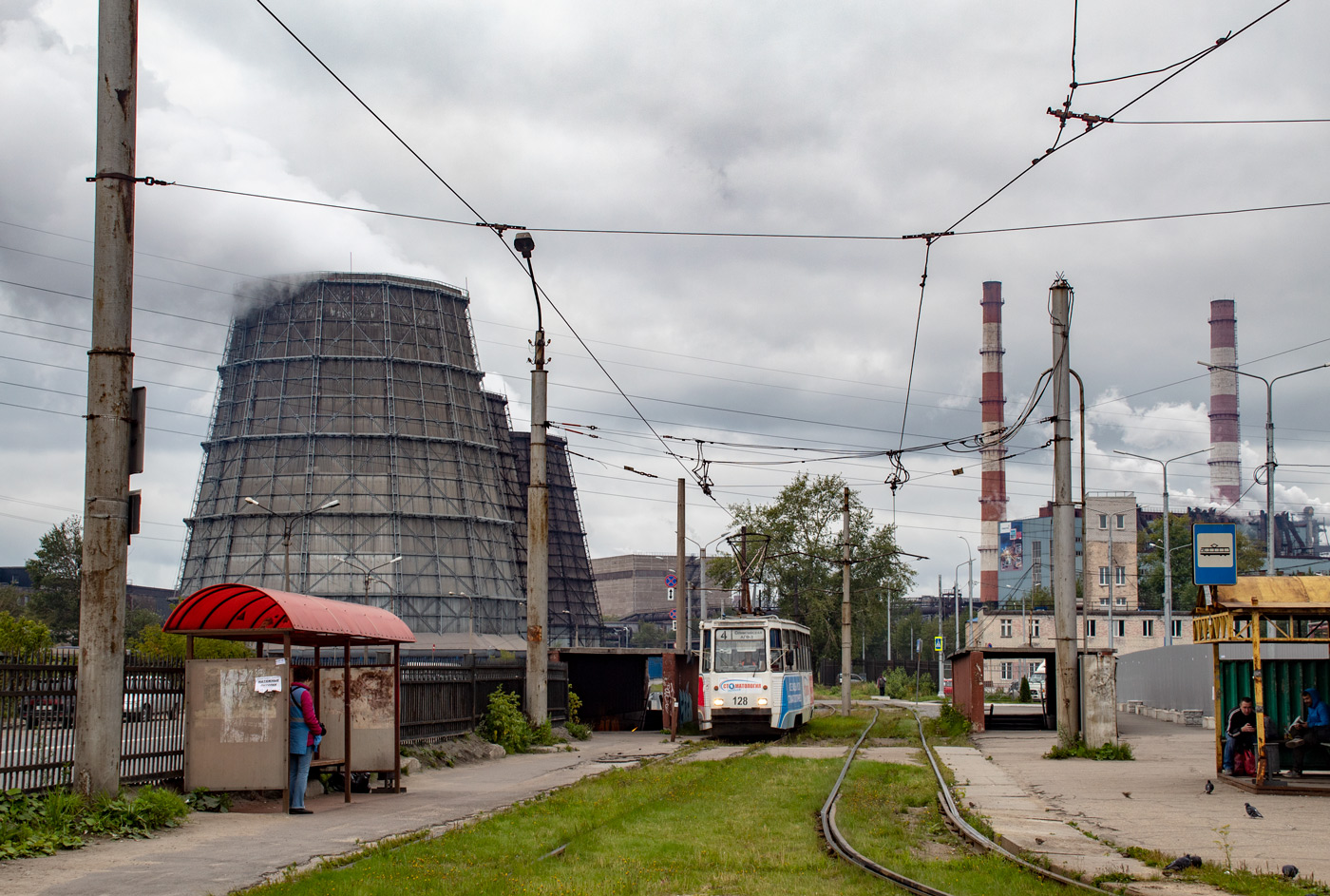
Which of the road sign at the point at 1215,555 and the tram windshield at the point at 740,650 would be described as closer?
the road sign at the point at 1215,555

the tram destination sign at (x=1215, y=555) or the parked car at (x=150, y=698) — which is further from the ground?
the tram destination sign at (x=1215, y=555)

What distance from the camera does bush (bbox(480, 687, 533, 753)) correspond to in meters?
25.2

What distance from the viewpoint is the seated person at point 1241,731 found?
17875mm

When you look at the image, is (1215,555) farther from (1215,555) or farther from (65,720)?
(65,720)

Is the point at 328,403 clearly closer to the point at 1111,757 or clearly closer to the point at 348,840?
the point at 1111,757

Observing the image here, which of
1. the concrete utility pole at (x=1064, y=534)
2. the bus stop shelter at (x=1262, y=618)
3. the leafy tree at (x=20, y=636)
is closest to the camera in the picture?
the bus stop shelter at (x=1262, y=618)

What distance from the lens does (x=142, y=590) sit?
5773 inches

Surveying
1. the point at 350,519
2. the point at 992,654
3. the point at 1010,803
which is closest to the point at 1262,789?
the point at 1010,803

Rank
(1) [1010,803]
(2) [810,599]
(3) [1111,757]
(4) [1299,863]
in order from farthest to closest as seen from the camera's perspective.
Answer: (2) [810,599], (3) [1111,757], (1) [1010,803], (4) [1299,863]

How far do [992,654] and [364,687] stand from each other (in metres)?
22.2

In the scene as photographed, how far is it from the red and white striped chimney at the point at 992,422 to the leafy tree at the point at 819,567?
20578mm

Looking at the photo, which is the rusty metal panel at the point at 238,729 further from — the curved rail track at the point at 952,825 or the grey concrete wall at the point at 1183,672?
the grey concrete wall at the point at 1183,672

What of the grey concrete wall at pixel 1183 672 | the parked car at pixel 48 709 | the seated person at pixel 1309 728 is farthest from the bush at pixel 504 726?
the grey concrete wall at pixel 1183 672

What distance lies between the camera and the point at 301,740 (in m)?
14.0
